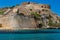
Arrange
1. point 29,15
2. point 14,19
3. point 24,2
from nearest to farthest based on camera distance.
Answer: point 14,19, point 29,15, point 24,2

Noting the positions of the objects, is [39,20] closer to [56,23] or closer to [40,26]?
[40,26]

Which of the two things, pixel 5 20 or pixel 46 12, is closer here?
pixel 5 20

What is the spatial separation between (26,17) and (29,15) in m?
3.99

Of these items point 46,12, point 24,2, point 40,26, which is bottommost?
point 40,26

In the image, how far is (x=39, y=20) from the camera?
467 ft

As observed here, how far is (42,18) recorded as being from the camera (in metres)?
148

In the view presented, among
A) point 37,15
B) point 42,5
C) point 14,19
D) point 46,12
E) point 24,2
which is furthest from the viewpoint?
point 24,2

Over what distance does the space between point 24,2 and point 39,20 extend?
49.3 meters

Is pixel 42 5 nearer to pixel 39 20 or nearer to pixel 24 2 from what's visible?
pixel 24 2

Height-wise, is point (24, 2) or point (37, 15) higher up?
point (24, 2)

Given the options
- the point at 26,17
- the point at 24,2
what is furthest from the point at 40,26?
the point at 24,2

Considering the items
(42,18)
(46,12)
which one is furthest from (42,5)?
(42,18)

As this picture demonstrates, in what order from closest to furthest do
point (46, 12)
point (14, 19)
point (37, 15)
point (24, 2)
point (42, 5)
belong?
1. point (14, 19)
2. point (37, 15)
3. point (46, 12)
4. point (42, 5)
5. point (24, 2)

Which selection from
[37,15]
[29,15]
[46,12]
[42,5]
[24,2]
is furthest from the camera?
[24,2]
